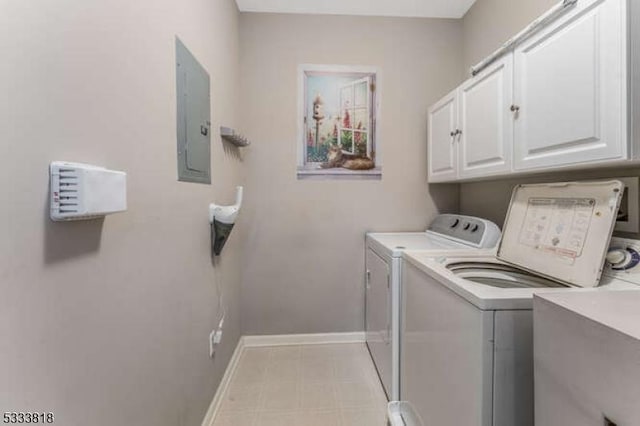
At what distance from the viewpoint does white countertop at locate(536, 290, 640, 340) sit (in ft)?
1.95

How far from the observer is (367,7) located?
2445mm

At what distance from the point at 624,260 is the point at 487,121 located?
89 centimetres

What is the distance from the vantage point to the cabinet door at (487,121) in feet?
4.89

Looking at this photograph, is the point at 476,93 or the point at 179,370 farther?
the point at 476,93

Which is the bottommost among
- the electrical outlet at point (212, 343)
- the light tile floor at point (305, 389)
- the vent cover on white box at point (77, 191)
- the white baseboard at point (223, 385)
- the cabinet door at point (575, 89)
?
the light tile floor at point (305, 389)

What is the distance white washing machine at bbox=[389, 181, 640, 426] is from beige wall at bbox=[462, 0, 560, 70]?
1.05 metres

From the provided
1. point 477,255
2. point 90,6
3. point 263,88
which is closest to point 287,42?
point 263,88

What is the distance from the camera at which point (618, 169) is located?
1.27 meters

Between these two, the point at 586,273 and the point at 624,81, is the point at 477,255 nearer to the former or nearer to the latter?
the point at 586,273

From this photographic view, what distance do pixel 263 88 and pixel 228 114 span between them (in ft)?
1.75

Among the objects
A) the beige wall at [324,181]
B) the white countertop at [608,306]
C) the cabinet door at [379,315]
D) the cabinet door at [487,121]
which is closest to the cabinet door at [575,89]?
the cabinet door at [487,121]

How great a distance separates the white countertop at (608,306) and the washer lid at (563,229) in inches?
10.3

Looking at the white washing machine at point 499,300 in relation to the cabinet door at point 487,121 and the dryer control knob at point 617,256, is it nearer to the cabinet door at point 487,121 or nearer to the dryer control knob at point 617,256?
the dryer control knob at point 617,256

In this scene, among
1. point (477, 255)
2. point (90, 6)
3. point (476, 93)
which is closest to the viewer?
point (90, 6)
